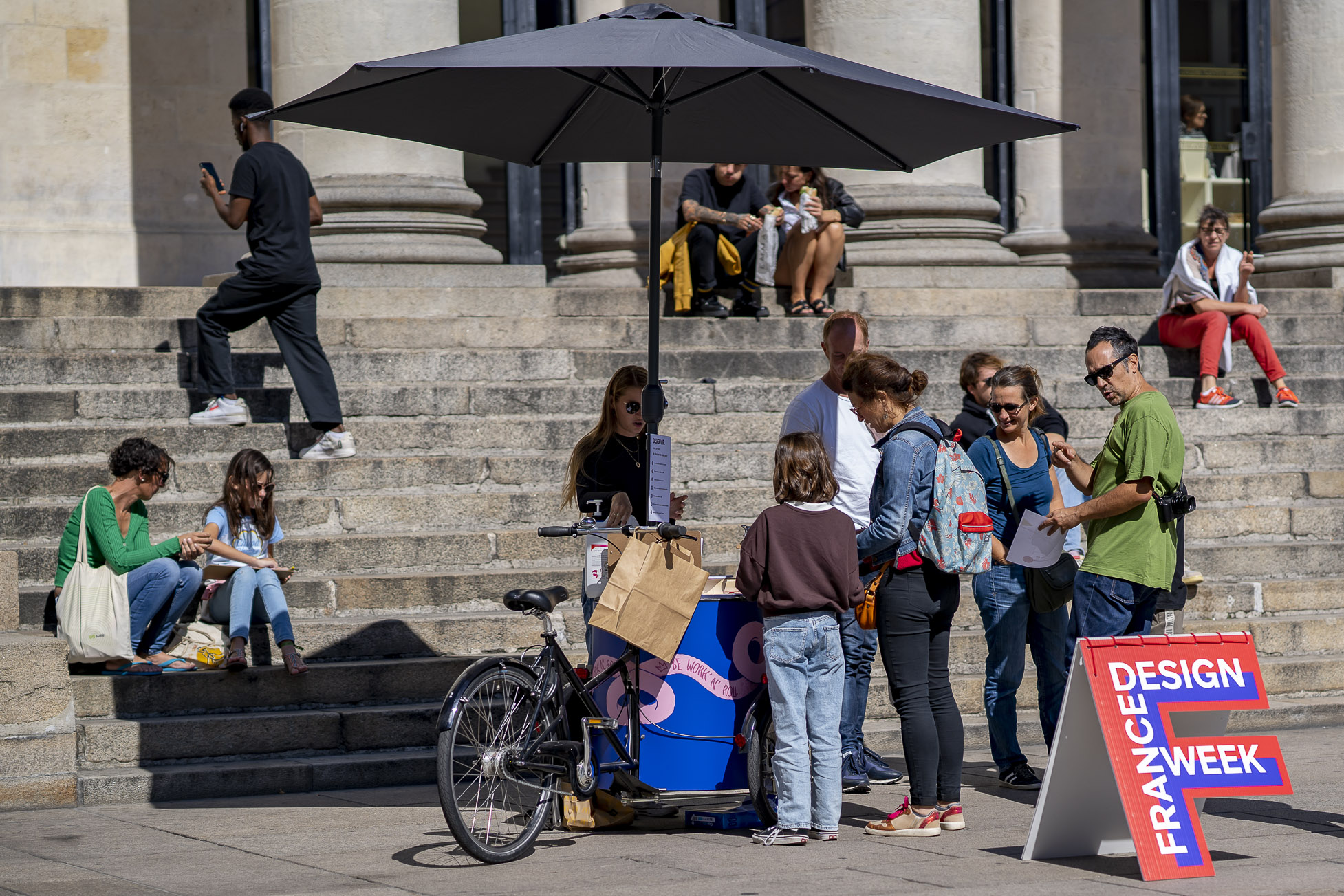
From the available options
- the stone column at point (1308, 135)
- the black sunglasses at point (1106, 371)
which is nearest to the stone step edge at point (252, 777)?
the black sunglasses at point (1106, 371)

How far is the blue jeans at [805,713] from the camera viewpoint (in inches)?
240

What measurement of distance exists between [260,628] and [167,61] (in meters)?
8.69

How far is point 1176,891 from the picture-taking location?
5.37m

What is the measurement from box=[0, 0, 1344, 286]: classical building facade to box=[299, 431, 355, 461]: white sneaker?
2643mm

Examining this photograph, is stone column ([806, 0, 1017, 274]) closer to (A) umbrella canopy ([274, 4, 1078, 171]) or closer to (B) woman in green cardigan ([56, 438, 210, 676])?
(A) umbrella canopy ([274, 4, 1078, 171])

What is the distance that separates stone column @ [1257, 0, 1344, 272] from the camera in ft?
49.5

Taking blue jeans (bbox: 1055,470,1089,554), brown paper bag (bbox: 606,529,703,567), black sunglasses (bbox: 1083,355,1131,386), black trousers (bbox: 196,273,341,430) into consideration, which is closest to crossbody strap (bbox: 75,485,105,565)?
black trousers (bbox: 196,273,341,430)

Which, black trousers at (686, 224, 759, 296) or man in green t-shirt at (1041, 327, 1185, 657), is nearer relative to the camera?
man in green t-shirt at (1041, 327, 1185, 657)

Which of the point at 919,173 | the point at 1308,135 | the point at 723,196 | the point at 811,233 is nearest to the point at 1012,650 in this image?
the point at 811,233

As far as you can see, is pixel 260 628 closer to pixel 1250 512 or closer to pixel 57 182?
pixel 1250 512

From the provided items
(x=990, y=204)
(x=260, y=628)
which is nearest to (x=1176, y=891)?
(x=260, y=628)

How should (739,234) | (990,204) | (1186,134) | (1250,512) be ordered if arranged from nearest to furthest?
(1250,512) < (739,234) < (990,204) < (1186,134)

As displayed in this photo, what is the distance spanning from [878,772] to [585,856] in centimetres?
181

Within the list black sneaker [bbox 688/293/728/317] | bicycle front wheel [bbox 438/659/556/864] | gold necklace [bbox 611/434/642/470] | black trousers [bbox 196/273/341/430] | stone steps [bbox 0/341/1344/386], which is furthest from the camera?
black sneaker [bbox 688/293/728/317]
